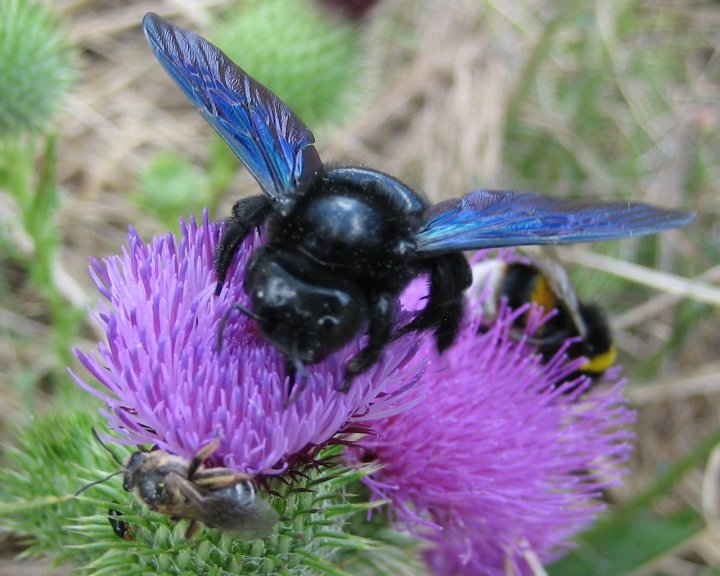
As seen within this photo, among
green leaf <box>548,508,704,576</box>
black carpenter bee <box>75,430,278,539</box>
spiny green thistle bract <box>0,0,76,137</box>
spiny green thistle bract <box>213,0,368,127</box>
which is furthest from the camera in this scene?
spiny green thistle bract <box>213,0,368,127</box>

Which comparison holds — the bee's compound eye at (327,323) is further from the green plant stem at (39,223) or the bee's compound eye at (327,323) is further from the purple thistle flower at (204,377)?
the green plant stem at (39,223)

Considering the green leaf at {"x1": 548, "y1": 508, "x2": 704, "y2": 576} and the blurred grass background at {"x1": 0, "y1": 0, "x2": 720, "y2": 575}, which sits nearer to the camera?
the green leaf at {"x1": 548, "y1": 508, "x2": 704, "y2": 576}

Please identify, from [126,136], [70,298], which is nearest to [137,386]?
[70,298]

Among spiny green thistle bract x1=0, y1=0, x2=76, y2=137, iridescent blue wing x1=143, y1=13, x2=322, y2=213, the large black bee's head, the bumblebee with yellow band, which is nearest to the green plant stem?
spiny green thistle bract x1=0, y1=0, x2=76, y2=137

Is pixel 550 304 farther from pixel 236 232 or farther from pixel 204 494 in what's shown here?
pixel 204 494

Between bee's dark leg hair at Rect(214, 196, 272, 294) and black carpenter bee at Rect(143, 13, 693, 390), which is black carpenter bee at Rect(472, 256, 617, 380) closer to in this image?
black carpenter bee at Rect(143, 13, 693, 390)

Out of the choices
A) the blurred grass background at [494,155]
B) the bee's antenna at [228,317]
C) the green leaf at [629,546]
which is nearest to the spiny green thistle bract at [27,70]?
the blurred grass background at [494,155]

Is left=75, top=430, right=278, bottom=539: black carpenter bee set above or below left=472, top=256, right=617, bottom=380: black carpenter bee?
below
